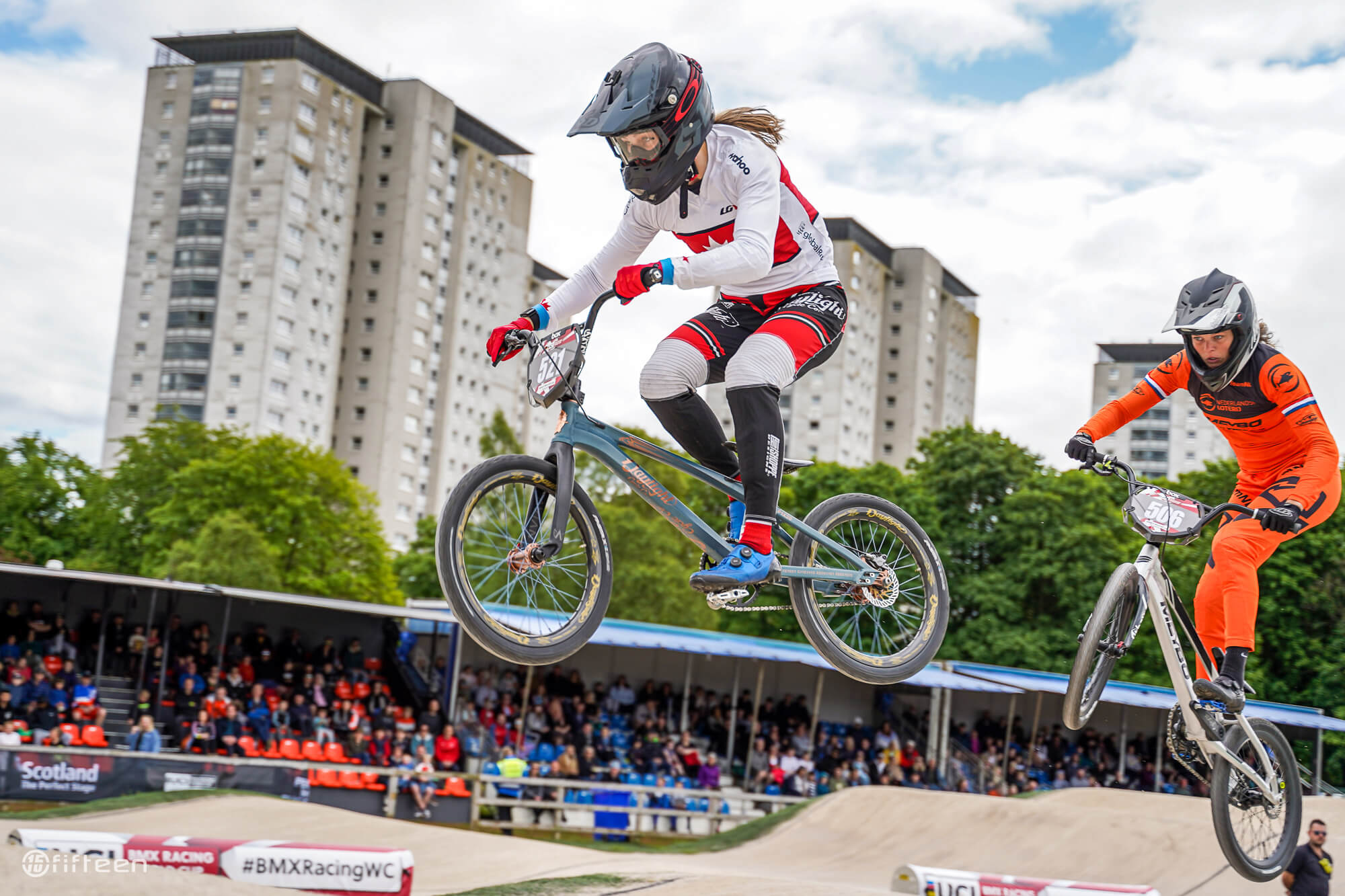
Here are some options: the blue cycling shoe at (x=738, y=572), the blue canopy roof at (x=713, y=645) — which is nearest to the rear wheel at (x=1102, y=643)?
the blue cycling shoe at (x=738, y=572)

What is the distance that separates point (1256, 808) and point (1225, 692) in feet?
3.62

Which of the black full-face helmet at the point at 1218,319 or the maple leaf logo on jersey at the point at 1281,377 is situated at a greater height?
the black full-face helmet at the point at 1218,319

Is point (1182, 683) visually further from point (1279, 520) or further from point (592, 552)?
point (592, 552)

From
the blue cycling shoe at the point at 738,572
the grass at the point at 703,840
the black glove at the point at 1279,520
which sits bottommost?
the grass at the point at 703,840

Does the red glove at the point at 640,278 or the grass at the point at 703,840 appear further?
the grass at the point at 703,840

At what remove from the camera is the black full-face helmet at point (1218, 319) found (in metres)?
7.04

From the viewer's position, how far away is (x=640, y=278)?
20.2ft

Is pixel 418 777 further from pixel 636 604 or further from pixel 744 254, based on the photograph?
pixel 636 604

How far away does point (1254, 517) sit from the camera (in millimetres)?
7070

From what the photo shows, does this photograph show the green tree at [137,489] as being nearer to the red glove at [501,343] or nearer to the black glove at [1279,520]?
the red glove at [501,343]

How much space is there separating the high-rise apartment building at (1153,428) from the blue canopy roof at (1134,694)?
93.4 meters

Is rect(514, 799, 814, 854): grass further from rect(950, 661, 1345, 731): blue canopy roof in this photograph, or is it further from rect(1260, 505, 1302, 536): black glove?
rect(1260, 505, 1302, 536): black glove

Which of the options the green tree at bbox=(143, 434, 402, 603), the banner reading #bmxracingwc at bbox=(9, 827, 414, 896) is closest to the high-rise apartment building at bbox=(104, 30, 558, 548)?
the green tree at bbox=(143, 434, 402, 603)

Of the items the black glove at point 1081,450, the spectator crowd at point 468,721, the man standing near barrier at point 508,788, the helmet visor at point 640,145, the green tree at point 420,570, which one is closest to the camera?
the helmet visor at point 640,145
